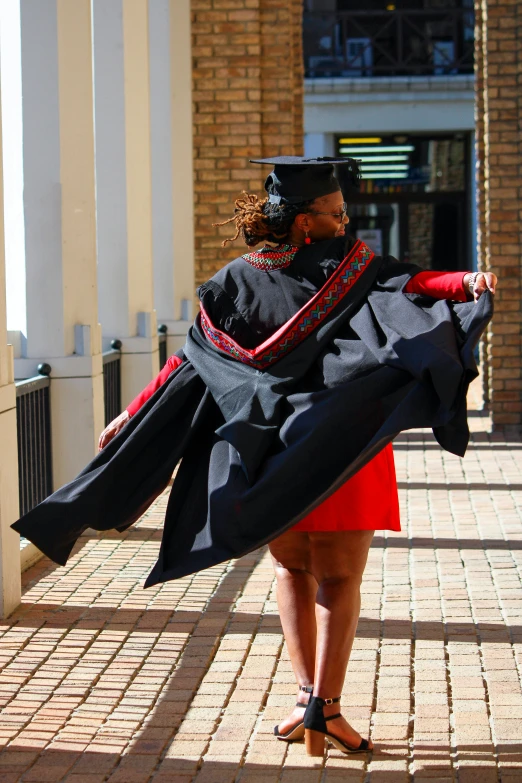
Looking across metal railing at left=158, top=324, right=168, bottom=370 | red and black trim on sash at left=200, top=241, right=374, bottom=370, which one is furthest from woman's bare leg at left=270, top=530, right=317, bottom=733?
metal railing at left=158, top=324, right=168, bottom=370

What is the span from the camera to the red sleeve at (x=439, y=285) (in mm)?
3666

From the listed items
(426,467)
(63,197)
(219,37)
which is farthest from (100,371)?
(219,37)

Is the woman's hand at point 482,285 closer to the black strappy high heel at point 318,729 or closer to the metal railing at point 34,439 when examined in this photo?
the black strappy high heel at point 318,729

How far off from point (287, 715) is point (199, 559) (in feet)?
2.76

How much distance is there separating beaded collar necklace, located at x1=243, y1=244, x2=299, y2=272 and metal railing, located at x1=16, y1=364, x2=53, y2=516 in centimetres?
297

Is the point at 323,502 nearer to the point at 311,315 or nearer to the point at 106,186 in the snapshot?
the point at 311,315

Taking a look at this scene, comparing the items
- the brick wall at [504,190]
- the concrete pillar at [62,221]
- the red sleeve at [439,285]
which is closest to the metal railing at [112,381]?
the concrete pillar at [62,221]

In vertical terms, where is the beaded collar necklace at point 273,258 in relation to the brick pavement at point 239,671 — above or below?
above

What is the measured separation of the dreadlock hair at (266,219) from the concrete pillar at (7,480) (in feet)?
6.84

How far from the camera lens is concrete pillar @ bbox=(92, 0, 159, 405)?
344 inches

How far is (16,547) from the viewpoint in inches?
233

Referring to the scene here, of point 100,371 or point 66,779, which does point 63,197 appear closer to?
point 100,371

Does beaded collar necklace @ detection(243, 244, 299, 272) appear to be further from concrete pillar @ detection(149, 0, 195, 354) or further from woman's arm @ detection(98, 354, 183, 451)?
concrete pillar @ detection(149, 0, 195, 354)

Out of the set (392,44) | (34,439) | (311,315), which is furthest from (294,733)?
(392,44)
